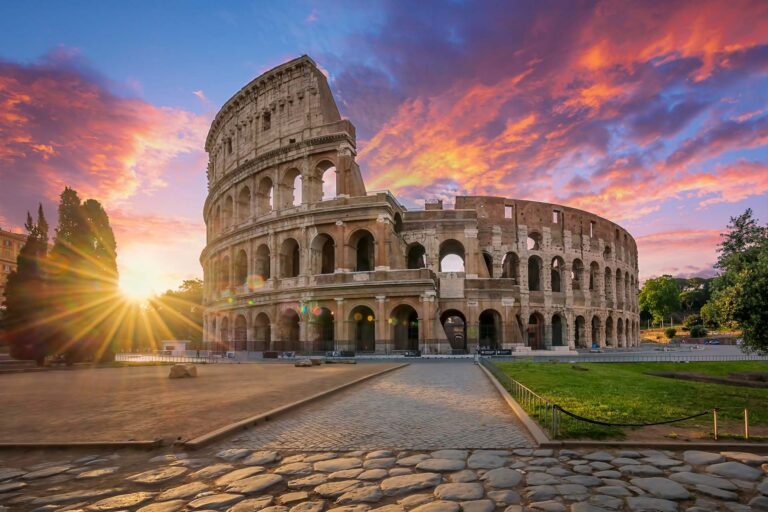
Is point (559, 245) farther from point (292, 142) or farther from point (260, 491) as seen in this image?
point (260, 491)

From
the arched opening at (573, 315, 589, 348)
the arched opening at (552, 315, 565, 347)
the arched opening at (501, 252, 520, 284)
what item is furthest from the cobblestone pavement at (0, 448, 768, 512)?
the arched opening at (573, 315, 589, 348)

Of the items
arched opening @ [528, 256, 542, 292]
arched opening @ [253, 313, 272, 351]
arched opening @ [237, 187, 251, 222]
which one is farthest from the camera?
arched opening @ [528, 256, 542, 292]

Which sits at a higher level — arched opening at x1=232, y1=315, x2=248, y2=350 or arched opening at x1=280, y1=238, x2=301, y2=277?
arched opening at x1=280, y1=238, x2=301, y2=277

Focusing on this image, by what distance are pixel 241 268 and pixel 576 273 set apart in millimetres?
35260

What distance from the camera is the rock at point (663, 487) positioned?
440 cm

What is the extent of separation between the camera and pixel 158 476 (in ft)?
16.8

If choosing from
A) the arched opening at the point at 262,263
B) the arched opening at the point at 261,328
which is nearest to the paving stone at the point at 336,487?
the arched opening at the point at 261,328

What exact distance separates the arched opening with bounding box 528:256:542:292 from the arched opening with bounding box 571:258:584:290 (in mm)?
3620

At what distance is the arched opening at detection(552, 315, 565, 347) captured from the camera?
150 ft

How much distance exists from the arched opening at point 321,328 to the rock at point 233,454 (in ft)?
89.5

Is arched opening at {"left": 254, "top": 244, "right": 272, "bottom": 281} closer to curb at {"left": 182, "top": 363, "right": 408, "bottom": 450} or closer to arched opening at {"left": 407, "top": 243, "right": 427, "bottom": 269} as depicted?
arched opening at {"left": 407, "top": 243, "right": 427, "bottom": 269}

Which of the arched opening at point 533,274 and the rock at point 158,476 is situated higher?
the arched opening at point 533,274

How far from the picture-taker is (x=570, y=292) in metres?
45.7

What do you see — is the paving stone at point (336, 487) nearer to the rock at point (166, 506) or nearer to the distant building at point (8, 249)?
the rock at point (166, 506)
